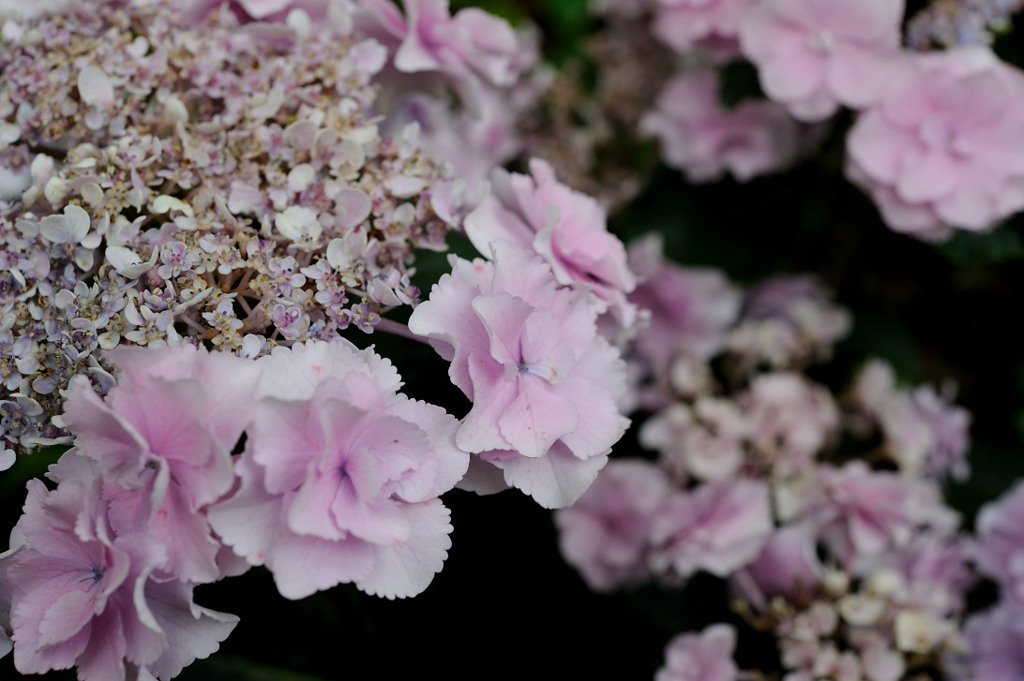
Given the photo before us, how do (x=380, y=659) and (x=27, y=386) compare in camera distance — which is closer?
(x=27, y=386)

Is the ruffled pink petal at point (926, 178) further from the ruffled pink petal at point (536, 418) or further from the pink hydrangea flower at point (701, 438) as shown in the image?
the ruffled pink petal at point (536, 418)

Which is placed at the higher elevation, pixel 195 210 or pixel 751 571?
pixel 195 210

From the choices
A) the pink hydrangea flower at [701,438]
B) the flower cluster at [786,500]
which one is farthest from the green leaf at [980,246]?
the pink hydrangea flower at [701,438]

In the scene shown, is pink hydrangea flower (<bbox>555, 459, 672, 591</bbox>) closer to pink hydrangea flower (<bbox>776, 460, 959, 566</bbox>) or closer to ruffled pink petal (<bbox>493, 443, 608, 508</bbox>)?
pink hydrangea flower (<bbox>776, 460, 959, 566</bbox>)

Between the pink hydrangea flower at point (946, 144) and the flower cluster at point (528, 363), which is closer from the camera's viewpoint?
the flower cluster at point (528, 363)

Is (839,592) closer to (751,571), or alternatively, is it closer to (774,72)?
(751,571)

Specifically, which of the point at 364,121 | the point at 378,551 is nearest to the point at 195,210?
the point at 364,121
